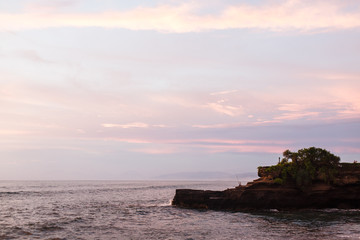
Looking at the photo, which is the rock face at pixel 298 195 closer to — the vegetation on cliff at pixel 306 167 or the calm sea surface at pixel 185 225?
the vegetation on cliff at pixel 306 167

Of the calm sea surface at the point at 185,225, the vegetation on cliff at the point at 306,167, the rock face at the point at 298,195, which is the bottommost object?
the calm sea surface at the point at 185,225

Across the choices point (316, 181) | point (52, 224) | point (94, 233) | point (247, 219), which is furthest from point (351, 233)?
point (52, 224)

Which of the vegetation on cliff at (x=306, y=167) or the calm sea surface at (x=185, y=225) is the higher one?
the vegetation on cliff at (x=306, y=167)

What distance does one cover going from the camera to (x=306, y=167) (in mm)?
44844

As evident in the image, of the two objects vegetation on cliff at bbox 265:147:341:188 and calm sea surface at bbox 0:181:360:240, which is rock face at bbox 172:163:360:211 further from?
calm sea surface at bbox 0:181:360:240

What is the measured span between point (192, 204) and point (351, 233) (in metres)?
25.2

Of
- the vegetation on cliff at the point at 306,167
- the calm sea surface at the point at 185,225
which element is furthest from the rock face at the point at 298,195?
the calm sea surface at the point at 185,225

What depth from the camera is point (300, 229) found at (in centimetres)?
2978

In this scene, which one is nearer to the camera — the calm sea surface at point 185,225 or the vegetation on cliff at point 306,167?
the calm sea surface at point 185,225

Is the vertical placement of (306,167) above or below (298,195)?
above

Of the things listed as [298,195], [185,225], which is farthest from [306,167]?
[185,225]

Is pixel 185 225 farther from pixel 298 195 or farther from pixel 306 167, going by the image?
pixel 306 167

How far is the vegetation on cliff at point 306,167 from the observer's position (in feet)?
144

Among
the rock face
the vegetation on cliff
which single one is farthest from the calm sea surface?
the vegetation on cliff
